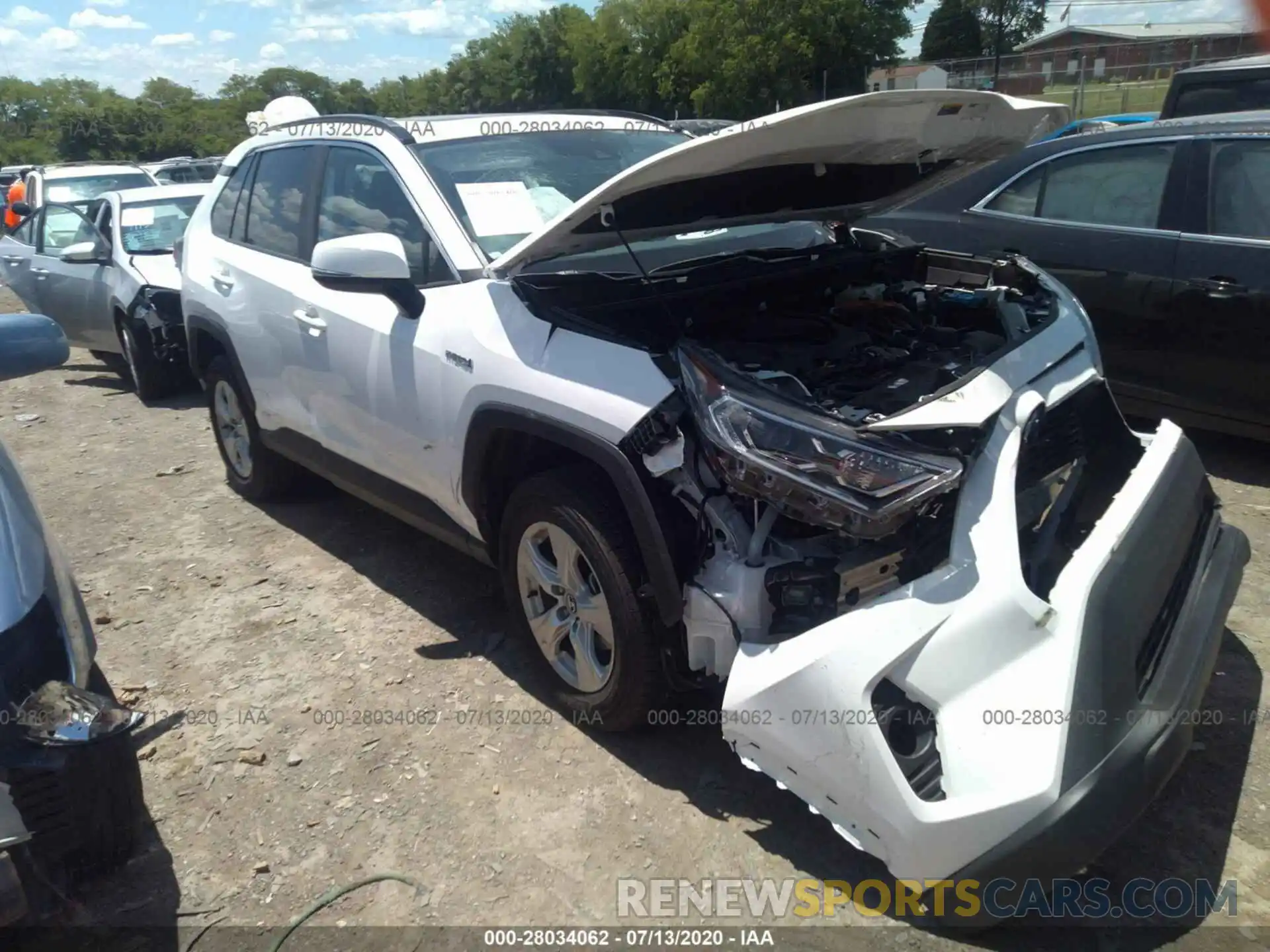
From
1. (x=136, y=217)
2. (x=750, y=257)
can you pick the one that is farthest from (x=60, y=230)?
→ (x=750, y=257)

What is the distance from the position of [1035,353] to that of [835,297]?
892mm

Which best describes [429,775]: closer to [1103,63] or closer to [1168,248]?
[1168,248]

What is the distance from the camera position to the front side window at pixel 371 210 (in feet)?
11.2

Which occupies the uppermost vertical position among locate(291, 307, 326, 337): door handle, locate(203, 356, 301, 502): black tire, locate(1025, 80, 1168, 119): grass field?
locate(1025, 80, 1168, 119): grass field

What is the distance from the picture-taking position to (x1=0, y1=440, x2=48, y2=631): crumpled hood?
2.09 m

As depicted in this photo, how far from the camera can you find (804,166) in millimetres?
3322

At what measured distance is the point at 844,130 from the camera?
2893 millimetres

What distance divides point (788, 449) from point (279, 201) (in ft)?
10.3

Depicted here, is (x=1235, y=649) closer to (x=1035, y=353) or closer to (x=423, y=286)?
(x=1035, y=353)

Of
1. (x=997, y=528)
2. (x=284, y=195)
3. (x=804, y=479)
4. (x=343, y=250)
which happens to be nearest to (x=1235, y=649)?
(x=997, y=528)

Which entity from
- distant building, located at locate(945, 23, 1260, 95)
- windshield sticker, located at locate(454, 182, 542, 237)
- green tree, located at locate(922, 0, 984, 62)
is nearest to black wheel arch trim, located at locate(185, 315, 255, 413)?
windshield sticker, located at locate(454, 182, 542, 237)

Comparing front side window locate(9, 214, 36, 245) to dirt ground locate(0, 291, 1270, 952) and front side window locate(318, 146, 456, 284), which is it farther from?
front side window locate(318, 146, 456, 284)

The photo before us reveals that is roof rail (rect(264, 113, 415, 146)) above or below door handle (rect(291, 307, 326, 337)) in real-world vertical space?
above

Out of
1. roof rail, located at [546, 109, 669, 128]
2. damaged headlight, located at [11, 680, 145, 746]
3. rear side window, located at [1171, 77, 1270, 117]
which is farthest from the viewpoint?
rear side window, located at [1171, 77, 1270, 117]
